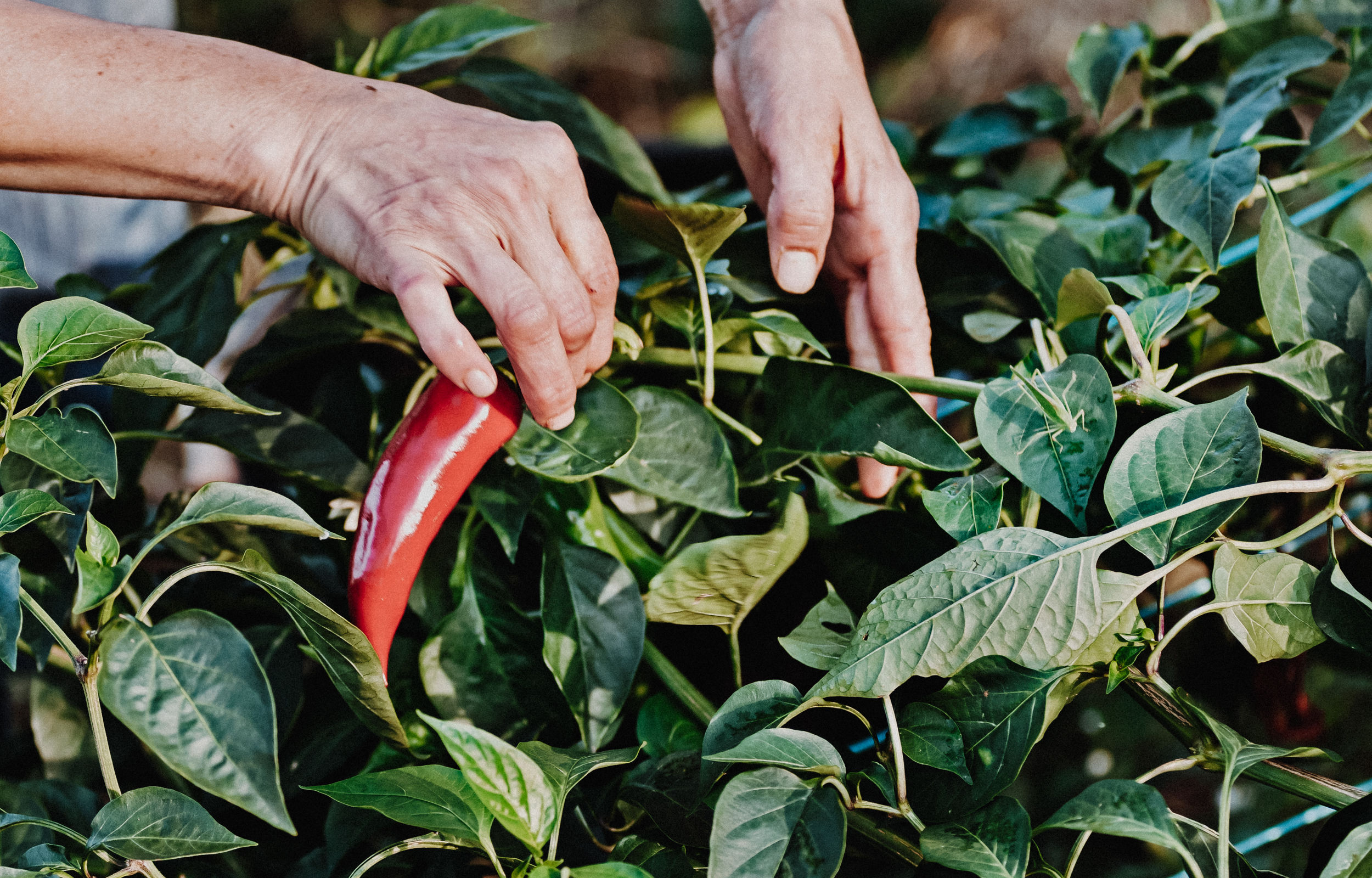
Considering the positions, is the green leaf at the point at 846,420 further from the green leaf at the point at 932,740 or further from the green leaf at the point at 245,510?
the green leaf at the point at 245,510

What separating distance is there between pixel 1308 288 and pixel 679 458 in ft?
1.10

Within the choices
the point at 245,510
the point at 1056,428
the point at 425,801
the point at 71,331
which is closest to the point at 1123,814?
the point at 1056,428

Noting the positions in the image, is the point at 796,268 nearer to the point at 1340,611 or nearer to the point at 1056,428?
the point at 1056,428

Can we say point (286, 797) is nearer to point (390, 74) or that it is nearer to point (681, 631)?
point (681, 631)

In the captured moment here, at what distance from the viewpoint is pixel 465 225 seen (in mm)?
409

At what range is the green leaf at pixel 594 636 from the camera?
440 mm

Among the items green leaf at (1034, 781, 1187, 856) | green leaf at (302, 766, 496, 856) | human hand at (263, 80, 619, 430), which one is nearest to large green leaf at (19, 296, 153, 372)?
human hand at (263, 80, 619, 430)

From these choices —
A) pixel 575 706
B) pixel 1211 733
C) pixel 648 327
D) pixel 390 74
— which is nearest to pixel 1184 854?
pixel 1211 733

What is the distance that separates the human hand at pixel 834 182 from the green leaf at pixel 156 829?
39 centimetres

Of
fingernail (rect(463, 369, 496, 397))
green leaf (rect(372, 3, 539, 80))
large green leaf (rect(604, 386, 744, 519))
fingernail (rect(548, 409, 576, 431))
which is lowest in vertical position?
large green leaf (rect(604, 386, 744, 519))

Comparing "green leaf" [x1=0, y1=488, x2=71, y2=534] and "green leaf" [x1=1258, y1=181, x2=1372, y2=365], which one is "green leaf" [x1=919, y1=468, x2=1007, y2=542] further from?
"green leaf" [x1=0, y1=488, x2=71, y2=534]

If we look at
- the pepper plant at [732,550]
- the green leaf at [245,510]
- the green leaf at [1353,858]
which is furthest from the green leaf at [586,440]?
the green leaf at [1353,858]

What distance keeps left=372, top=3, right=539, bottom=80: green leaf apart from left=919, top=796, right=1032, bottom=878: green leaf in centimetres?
58

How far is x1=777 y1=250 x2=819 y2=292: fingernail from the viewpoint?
516 mm
